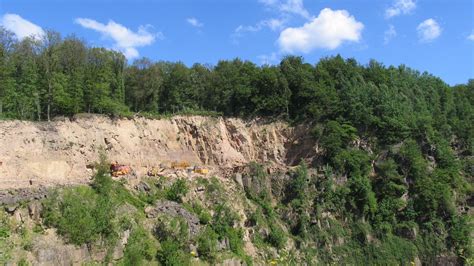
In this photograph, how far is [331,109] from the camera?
53.0 metres

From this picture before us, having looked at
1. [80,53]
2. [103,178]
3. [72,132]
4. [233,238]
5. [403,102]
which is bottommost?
[233,238]

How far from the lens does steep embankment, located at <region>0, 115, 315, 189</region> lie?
36.5 metres

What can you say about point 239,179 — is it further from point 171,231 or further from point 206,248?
point 171,231

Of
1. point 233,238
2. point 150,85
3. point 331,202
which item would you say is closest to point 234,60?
point 150,85

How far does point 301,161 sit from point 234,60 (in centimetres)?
2151

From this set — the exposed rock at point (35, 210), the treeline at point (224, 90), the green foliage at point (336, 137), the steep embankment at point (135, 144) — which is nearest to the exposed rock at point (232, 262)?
the steep embankment at point (135, 144)

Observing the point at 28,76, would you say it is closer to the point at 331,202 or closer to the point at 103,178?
the point at 103,178

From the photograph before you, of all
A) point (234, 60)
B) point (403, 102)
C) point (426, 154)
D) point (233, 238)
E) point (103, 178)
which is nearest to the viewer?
point (103, 178)

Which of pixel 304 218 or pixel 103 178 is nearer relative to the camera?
pixel 103 178

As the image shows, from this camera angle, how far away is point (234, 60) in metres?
65.1

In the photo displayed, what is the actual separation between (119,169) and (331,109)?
25018 mm

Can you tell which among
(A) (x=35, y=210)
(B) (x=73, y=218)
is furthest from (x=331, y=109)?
(A) (x=35, y=210)

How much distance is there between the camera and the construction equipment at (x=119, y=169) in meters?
39.7

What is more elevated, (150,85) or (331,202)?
(150,85)
